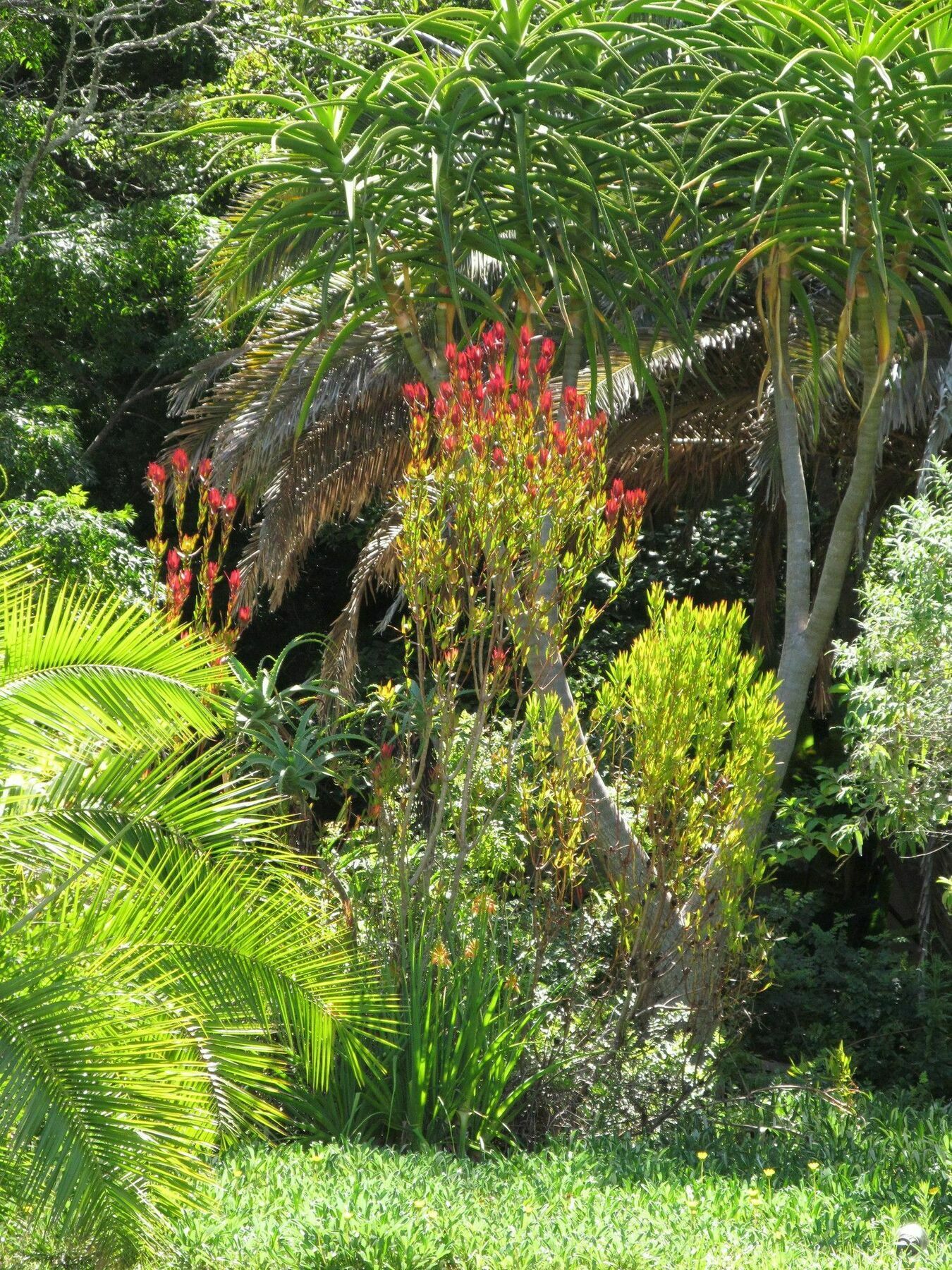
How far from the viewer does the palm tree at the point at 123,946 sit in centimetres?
308

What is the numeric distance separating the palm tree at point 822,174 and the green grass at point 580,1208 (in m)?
2.29

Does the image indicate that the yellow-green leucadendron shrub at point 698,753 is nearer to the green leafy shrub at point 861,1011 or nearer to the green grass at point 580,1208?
the green grass at point 580,1208

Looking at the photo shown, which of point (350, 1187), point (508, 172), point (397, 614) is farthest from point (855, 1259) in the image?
point (397, 614)

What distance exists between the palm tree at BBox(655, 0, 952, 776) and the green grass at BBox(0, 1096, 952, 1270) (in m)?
→ 2.29

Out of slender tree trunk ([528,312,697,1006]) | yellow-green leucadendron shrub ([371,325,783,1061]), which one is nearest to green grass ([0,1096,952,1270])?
slender tree trunk ([528,312,697,1006])

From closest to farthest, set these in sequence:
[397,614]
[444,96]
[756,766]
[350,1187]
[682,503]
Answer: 1. [350,1187]
2. [756,766]
3. [444,96]
4. [682,503]
5. [397,614]

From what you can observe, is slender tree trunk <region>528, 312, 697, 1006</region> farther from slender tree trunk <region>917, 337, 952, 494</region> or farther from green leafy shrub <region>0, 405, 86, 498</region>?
green leafy shrub <region>0, 405, 86, 498</region>

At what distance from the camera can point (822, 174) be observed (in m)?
6.02

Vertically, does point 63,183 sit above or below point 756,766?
above

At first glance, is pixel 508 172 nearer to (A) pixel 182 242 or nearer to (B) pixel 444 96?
(B) pixel 444 96

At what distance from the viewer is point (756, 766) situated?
5.06 m

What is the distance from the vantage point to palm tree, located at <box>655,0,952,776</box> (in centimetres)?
571

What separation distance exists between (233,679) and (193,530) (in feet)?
22.3

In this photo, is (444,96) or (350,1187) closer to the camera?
(350,1187)
